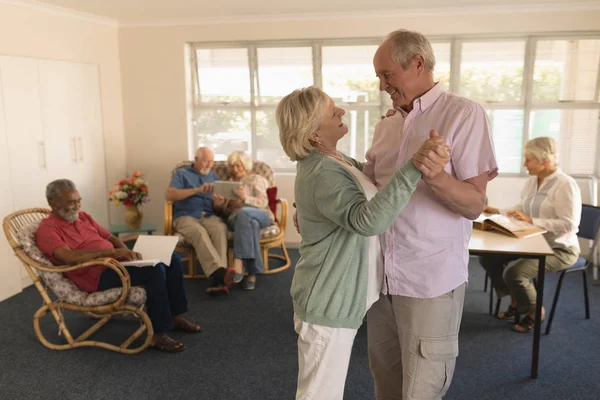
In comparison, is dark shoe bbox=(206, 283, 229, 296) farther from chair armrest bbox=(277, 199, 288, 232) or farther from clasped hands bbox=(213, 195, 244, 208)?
chair armrest bbox=(277, 199, 288, 232)

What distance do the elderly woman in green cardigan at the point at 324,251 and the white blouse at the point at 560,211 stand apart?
7.26 ft

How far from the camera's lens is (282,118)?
182 cm

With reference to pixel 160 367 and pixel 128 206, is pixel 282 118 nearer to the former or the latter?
pixel 160 367

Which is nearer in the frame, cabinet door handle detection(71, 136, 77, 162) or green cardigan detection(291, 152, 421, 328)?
green cardigan detection(291, 152, 421, 328)

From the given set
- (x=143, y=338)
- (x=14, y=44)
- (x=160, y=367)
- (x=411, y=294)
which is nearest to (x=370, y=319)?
(x=411, y=294)

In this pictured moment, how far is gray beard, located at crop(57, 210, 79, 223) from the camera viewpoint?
3439 millimetres

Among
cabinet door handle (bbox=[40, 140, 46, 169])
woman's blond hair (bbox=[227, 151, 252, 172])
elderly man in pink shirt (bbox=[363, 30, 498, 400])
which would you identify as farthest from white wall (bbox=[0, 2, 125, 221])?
elderly man in pink shirt (bbox=[363, 30, 498, 400])

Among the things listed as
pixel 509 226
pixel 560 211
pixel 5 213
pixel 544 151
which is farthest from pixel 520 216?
pixel 5 213

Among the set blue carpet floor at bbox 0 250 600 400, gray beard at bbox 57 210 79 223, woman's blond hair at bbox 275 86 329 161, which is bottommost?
blue carpet floor at bbox 0 250 600 400

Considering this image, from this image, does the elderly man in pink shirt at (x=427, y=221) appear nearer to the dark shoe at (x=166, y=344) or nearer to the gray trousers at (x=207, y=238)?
the dark shoe at (x=166, y=344)

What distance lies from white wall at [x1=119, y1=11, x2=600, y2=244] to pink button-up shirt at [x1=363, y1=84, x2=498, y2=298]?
155 inches

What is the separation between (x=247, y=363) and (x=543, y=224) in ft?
6.97

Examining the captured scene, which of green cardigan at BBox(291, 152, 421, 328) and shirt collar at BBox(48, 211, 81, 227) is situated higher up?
green cardigan at BBox(291, 152, 421, 328)

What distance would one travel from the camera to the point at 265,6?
5.11 m
